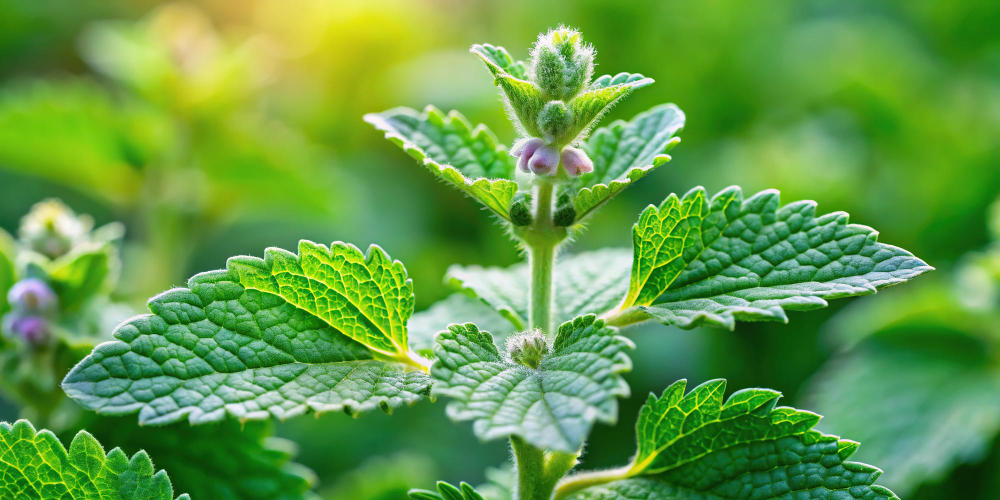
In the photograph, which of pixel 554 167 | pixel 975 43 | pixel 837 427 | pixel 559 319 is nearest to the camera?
pixel 554 167

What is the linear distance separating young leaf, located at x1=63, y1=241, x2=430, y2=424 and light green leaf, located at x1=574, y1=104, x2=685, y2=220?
368 mm

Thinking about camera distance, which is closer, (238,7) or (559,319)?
(559,319)

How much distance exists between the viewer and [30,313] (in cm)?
188

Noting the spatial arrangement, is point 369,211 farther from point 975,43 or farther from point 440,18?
point 975,43

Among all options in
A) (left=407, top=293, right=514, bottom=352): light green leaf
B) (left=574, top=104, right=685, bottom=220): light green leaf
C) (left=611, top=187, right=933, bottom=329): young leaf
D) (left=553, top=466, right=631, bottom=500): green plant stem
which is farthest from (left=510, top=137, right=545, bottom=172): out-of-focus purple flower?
(left=553, top=466, right=631, bottom=500): green plant stem

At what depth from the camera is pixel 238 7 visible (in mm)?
5734

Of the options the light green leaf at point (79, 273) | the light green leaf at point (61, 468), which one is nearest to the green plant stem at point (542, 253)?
the light green leaf at point (61, 468)

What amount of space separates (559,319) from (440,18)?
167 inches

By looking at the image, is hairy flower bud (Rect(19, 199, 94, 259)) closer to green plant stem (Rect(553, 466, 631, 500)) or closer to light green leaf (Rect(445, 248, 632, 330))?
light green leaf (Rect(445, 248, 632, 330))

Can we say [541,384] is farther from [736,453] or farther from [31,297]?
[31,297]

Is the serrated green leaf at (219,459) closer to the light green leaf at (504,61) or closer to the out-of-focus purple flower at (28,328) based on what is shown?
the out-of-focus purple flower at (28,328)

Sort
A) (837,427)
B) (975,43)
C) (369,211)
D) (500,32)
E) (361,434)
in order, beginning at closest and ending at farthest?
(837,427) < (361,434) < (369,211) < (975,43) < (500,32)

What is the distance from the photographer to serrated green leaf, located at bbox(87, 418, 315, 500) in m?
1.75

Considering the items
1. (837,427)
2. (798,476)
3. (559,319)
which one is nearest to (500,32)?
(837,427)
